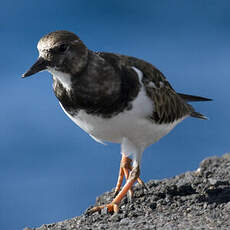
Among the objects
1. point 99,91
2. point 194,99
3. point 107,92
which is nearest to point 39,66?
point 99,91

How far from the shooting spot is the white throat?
6.27 metres

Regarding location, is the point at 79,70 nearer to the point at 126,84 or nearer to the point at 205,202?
the point at 126,84

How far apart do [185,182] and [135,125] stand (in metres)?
2.13

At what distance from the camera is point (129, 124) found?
21.7 ft

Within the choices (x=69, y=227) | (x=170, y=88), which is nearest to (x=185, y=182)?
(x=170, y=88)

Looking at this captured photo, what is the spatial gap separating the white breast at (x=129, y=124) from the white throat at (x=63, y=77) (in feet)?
1.30

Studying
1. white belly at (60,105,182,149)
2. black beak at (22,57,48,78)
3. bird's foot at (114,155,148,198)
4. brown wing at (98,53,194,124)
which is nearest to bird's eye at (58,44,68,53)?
black beak at (22,57,48,78)

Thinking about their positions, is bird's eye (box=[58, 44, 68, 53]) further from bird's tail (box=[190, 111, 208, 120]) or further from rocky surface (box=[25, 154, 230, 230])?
bird's tail (box=[190, 111, 208, 120])

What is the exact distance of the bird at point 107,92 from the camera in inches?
245

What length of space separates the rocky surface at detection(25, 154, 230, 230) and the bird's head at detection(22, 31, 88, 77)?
2226 mm

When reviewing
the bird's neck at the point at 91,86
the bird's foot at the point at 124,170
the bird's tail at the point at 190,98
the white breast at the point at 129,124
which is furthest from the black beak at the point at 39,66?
the bird's tail at the point at 190,98

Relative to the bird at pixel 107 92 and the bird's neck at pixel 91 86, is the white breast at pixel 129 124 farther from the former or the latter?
the bird's neck at pixel 91 86

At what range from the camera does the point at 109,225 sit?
679cm

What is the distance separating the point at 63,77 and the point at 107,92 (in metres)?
0.59
